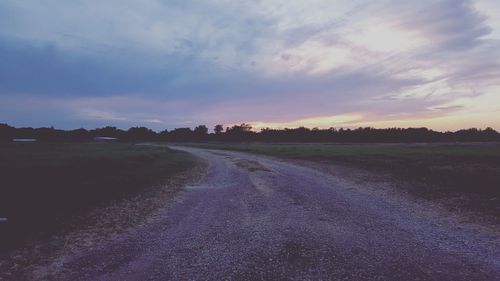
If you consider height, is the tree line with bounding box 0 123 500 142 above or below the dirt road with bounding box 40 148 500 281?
above

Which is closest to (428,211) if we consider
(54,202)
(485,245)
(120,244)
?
(485,245)

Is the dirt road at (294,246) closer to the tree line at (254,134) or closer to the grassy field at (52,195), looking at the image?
the grassy field at (52,195)

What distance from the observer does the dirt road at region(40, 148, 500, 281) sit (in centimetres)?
714

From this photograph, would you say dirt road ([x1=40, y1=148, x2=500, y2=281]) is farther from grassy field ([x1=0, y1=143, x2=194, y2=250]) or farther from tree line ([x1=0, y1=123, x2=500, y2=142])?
tree line ([x1=0, y1=123, x2=500, y2=142])

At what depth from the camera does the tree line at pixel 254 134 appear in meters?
101

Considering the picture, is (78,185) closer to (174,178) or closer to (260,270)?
(174,178)

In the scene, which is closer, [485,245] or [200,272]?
[200,272]

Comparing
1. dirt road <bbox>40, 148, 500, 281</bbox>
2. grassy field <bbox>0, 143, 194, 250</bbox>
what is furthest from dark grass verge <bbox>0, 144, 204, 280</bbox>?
dirt road <bbox>40, 148, 500, 281</bbox>

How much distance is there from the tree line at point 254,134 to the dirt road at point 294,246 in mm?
91408

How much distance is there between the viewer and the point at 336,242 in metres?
9.23

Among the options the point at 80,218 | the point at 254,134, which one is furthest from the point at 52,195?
the point at 254,134

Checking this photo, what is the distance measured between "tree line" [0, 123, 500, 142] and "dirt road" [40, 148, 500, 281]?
300ft

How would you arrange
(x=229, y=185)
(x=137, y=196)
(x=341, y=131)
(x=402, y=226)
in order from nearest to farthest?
1. (x=402, y=226)
2. (x=137, y=196)
3. (x=229, y=185)
4. (x=341, y=131)

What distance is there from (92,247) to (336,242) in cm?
661
